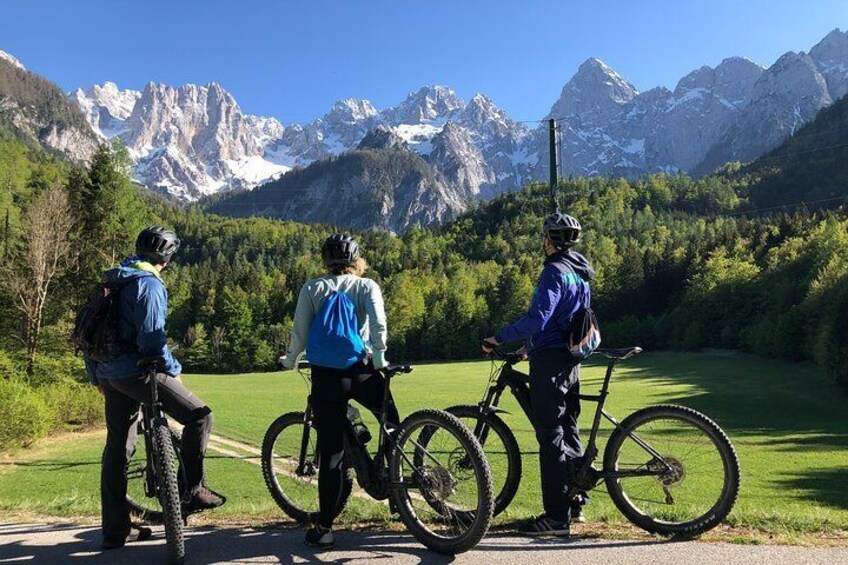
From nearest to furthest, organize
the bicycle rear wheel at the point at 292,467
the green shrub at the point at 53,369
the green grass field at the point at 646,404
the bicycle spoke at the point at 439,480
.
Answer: the bicycle spoke at the point at 439,480
the bicycle rear wheel at the point at 292,467
the green grass field at the point at 646,404
the green shrub at the point at 53,369

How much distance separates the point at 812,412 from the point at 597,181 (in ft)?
546

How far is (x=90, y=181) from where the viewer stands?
36250 mm

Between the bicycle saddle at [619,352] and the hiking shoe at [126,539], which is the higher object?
the bicycle saddle at [619,352]

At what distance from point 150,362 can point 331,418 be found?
147cm

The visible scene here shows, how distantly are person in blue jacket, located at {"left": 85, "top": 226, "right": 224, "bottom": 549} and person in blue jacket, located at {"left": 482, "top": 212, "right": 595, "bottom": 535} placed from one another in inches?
99.7

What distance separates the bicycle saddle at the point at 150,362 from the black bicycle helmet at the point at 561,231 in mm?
3315

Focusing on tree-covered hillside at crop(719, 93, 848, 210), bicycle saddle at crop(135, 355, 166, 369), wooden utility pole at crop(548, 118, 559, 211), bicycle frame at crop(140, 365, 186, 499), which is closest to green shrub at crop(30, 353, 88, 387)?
wooden utility pole at crop(548, 118, 559, 211)

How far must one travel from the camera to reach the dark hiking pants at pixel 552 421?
461cm

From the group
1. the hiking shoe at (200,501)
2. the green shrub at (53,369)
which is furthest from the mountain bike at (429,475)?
the green shrub at (53,369)

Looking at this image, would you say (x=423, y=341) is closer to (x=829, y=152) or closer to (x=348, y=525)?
(x=348, y=525)

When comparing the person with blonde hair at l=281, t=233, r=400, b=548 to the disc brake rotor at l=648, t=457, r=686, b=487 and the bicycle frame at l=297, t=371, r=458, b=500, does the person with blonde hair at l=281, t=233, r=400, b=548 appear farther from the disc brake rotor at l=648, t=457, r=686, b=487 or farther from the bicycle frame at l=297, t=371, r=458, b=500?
the disc brake rotor at l=648, t=457, r=686, b=487

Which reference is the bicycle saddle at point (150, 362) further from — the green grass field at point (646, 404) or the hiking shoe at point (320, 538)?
the green grass field at point (646, 404)

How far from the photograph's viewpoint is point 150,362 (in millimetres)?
4488

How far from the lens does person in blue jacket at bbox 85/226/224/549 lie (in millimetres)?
4539
